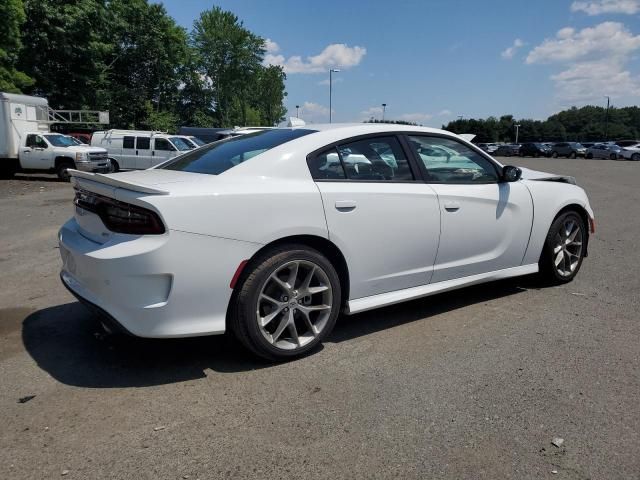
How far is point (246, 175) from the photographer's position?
3307mm

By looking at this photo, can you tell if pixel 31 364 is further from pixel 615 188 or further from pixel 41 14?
pixel 41 14

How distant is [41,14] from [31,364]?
3480 centimetres

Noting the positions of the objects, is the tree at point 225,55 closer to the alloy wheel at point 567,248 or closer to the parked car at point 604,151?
the parked car at point 604,151

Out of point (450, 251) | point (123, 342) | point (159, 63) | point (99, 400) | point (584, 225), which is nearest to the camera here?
point (99, 400)

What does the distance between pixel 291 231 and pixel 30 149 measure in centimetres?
1933

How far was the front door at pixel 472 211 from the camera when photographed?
4.09 m

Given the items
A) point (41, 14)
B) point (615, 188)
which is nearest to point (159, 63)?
point (41, 14)

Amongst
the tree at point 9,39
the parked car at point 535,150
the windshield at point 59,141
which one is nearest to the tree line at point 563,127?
the parked car at point 535,150

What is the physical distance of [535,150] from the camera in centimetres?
5616

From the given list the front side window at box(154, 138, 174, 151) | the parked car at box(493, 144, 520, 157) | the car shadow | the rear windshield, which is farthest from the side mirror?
the parked car at box(493, 144, 520, 157)

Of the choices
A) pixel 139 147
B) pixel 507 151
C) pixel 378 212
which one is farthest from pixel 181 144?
pixel 507 151

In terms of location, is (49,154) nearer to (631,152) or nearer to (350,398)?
(350,398)

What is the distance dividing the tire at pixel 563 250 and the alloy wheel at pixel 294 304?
257 cm

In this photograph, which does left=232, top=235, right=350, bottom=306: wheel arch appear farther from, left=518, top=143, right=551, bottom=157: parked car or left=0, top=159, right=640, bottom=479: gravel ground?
left=518, top=143, right=551, bottom=157: parked car
